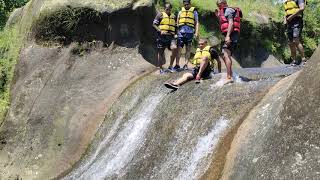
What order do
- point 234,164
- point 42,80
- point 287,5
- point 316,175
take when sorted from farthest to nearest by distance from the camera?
point 42,80 < point 287,5 < point 234,164 < point 316,175

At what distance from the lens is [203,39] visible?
11.3 m

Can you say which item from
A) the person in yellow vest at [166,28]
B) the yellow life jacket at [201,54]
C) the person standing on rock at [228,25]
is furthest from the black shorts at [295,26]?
the person in yellow vest at [166,28]

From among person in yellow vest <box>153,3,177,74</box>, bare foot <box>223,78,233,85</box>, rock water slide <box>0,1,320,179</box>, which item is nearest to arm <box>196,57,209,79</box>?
rock water slide <box>0,1,320,179</box>

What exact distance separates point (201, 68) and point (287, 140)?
4.37 meters

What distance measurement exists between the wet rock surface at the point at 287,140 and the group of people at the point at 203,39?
2.68 meters

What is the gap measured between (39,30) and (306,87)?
8.69 meters

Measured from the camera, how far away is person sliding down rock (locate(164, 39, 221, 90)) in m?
10.8

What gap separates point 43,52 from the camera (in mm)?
13789

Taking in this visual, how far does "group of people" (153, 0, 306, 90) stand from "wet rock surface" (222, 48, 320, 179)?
8.80 ft

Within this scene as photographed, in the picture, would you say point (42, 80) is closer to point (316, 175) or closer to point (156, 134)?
point (156, 134)

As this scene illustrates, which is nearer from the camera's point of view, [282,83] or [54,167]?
[282,83]

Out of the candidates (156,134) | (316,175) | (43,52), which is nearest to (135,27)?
(43,52)

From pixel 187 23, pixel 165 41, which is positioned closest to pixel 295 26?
pixel 187 23

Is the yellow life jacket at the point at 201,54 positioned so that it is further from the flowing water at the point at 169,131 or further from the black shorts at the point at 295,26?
the black shorts at the point at 295,26
